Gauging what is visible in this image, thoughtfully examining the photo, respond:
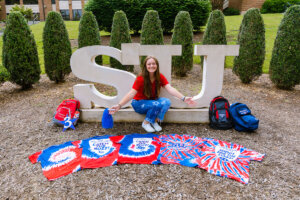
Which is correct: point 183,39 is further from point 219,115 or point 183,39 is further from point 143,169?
point 143,169

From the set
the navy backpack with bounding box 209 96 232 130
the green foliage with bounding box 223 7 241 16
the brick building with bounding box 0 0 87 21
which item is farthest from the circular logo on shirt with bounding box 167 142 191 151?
the brick building with bounding box 0 0 87 21

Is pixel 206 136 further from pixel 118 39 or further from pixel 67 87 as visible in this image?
pixel 118 39

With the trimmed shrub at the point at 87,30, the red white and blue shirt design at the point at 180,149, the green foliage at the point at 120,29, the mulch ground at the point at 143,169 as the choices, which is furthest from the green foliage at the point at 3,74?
the red white and blue shirt design at the point at 180,149

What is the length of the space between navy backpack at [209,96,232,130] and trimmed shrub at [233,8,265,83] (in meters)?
2.79

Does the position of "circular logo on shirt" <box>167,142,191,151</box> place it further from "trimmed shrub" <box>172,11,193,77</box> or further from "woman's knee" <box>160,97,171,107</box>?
"trimmed shrub" <box>172,11,193,77</box>

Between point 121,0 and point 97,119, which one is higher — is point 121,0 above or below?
above

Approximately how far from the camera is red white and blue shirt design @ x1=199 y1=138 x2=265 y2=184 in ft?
8.33

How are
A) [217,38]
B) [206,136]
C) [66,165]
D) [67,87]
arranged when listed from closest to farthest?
[66,165] < [206,136] < [67,87] < [217,38]

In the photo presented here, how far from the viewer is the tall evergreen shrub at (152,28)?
669 centimetres

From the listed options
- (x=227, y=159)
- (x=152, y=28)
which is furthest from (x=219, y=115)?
(x=152, y=28)

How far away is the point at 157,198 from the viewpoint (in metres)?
2.20

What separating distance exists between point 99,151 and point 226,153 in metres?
1.70

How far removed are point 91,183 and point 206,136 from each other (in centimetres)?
189

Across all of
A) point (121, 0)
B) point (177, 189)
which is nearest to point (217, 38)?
point (177, 189)
